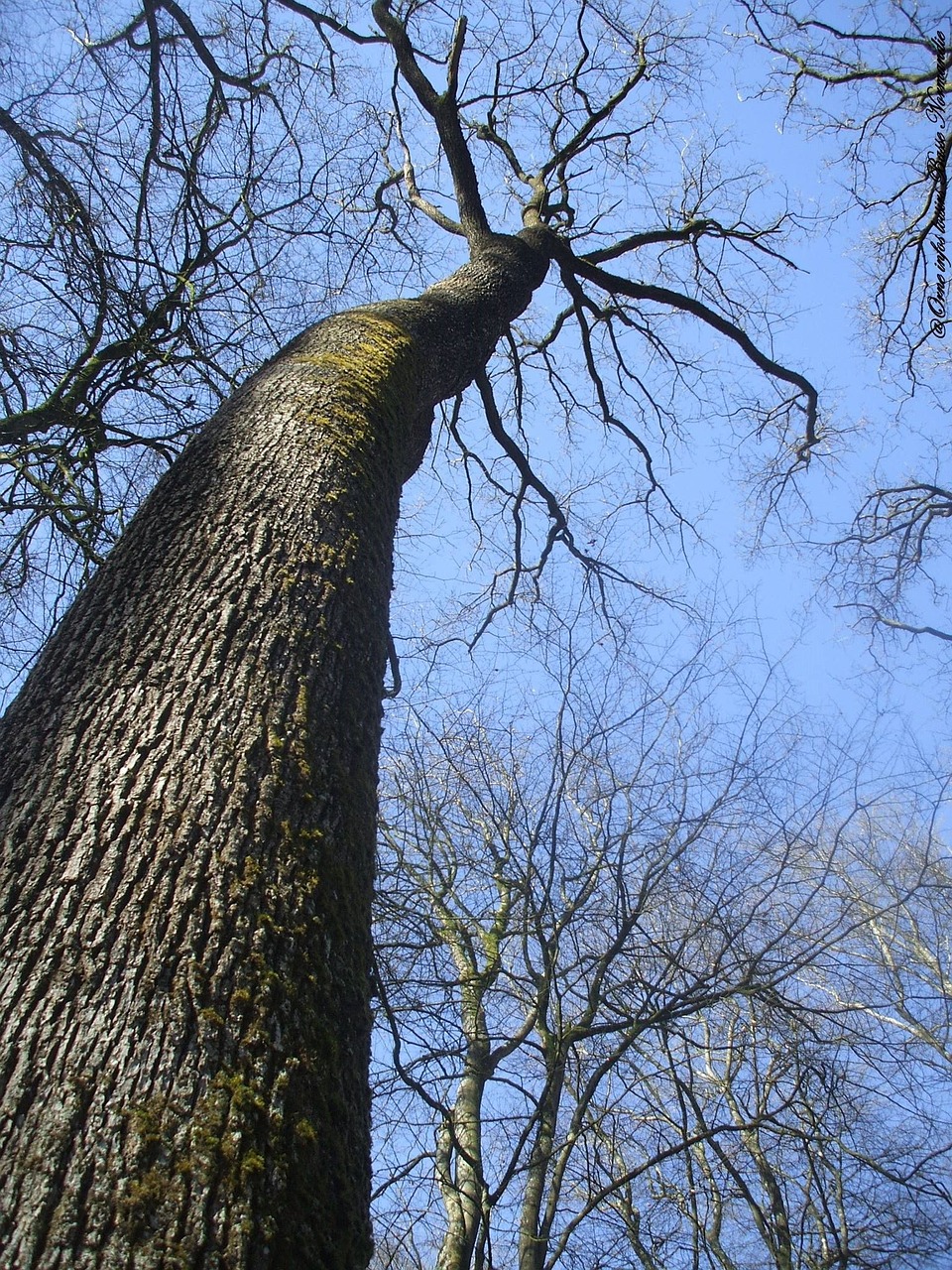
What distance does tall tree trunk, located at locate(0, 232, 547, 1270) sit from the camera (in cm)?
81

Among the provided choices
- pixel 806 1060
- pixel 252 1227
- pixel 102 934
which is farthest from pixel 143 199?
pixel 806 1060

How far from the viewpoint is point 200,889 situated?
1.04m

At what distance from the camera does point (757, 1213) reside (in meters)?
2.64

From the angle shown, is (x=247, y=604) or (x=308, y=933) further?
(x=247, y=604)

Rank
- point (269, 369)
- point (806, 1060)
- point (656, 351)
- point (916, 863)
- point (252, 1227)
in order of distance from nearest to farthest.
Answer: point (252, 1227), point (269, 369), point (806, 1060), point (916, 863), point (656, 351)

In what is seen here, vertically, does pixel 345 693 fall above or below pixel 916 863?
below

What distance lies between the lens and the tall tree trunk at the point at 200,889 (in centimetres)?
81

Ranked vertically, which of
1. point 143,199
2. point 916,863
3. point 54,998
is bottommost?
point 54,998

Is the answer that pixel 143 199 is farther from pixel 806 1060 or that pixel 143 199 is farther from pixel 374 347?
pixel 806 1060

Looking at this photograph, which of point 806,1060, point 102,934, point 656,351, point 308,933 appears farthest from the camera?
point 656,351

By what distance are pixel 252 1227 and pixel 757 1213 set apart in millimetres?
2526

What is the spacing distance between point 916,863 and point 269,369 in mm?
3279

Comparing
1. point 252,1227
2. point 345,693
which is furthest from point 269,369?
point 252,1227

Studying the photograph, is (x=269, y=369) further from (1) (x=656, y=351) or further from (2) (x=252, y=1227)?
(1) (x=656, y=351)
